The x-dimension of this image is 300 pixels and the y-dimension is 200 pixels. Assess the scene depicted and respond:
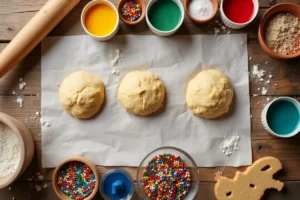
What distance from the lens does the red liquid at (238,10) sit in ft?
4.20

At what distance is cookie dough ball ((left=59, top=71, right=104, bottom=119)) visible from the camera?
1.26m

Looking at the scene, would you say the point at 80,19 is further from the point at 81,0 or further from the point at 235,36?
the point at 235,36

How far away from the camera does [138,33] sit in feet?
4.33

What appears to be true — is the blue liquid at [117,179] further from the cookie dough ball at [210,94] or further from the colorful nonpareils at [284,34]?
the colorful nonpareils at [284,34]

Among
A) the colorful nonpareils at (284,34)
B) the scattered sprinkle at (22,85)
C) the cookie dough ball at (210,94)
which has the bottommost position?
the cookie dough ball at (210,94)

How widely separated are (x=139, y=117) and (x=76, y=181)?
1.00 ft

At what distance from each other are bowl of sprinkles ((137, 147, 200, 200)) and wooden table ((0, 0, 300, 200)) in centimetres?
5

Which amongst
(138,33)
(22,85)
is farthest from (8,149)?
(138,33)

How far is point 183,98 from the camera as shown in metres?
1.31

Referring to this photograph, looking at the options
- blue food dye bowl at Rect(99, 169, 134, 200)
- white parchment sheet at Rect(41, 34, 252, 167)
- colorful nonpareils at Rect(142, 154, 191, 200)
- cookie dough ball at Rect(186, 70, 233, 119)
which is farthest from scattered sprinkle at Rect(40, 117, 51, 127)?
cookie dough ball at Rect(186, 70, 233, 119)

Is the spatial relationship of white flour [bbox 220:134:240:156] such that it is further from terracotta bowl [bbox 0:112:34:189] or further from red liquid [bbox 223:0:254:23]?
terracotta bowl [bbox 0:112:34:189]

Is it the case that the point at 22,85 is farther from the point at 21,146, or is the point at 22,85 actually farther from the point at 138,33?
the point at 138,33

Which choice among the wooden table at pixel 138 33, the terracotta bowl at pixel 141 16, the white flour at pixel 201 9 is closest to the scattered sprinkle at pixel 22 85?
the wooden table at pixel 138 33

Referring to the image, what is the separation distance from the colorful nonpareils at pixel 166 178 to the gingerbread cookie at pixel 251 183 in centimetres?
12
